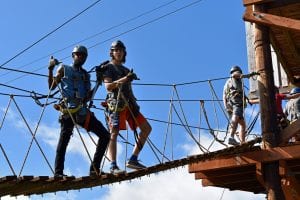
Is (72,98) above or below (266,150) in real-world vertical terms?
above

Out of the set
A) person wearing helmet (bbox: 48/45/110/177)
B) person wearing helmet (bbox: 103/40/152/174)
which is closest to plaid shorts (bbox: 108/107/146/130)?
person wearing helmet (bbox: 103/40/152/174)

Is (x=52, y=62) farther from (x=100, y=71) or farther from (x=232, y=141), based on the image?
(x=232, y=141)

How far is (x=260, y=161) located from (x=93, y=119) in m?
2.46

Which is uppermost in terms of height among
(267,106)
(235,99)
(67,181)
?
(235,99)

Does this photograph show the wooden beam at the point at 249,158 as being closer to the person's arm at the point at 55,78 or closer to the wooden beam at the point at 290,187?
the wooden beam at the point at 290,187

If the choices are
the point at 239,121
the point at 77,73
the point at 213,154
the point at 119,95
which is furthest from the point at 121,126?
the point at 239,121

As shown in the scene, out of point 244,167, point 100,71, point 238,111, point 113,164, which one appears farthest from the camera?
point 238,111

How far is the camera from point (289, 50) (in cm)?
991

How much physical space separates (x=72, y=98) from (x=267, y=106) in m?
2.86

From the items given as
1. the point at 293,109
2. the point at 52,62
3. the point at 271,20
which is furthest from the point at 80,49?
the point at 293,109

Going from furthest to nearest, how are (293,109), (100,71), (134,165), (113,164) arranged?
(293,109) < (134,165) < (100,71) < (113,164)

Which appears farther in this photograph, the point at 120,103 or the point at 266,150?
the point at 266,150

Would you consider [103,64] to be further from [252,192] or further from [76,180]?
[252,192]

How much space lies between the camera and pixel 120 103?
6.84m
